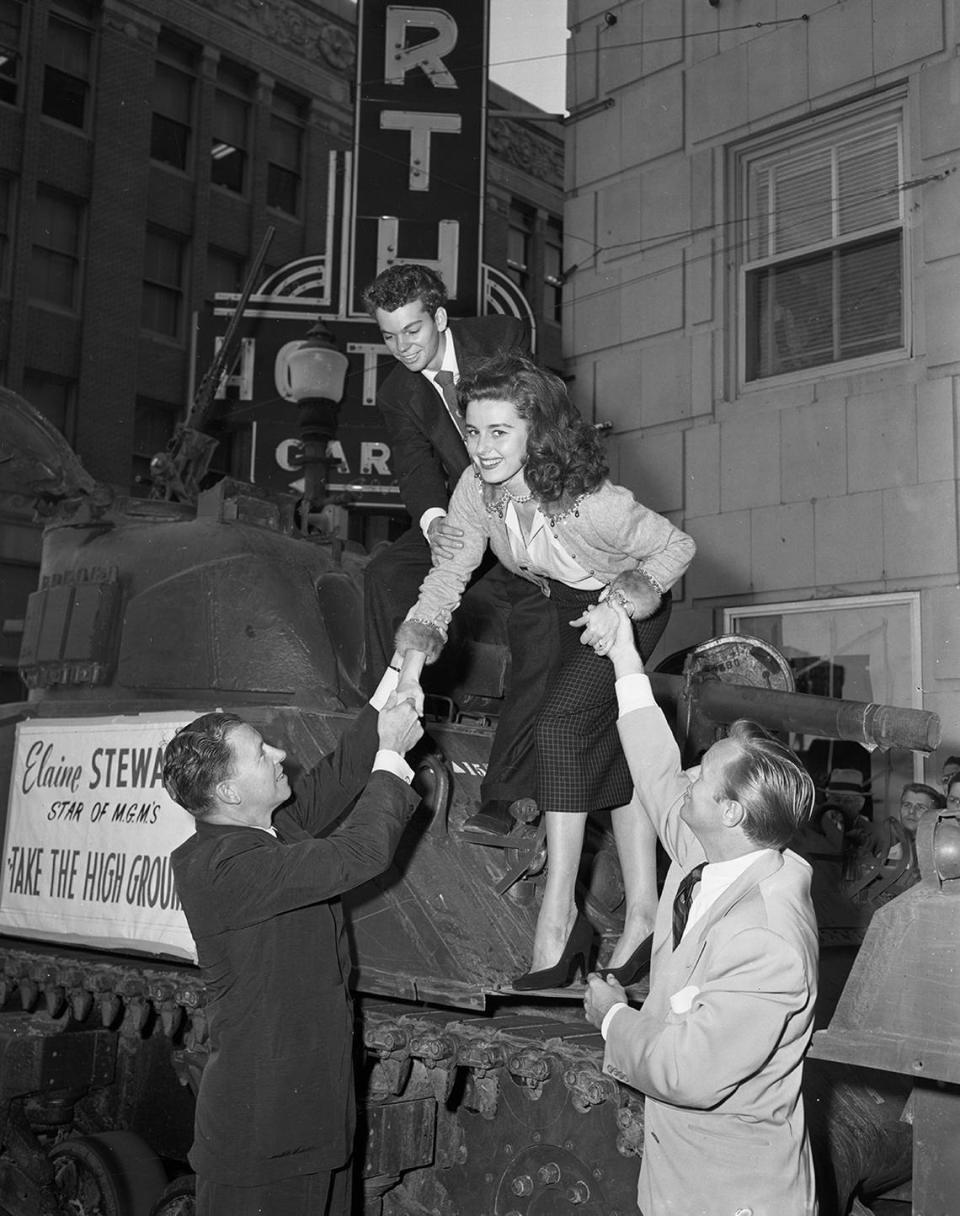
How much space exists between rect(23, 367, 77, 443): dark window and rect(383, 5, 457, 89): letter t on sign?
10010 millimetres

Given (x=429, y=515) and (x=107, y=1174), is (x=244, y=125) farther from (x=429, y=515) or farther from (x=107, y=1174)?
(x=107, y=1174)

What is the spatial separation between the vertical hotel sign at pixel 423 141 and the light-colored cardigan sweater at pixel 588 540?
25.7 ft

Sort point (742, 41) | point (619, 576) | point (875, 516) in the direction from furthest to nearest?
point (742, 41) < point (875, 516) < point (619, 576)

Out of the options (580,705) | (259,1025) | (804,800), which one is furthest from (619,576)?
(259,1025)

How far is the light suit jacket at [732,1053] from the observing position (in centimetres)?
247

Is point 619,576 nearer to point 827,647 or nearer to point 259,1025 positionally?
point 259,1025

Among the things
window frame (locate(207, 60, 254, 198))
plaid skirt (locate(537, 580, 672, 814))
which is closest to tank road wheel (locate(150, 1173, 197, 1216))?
plaid skirt (locate(537, 580, 672, 814))

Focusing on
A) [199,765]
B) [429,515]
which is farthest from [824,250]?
[199,765]

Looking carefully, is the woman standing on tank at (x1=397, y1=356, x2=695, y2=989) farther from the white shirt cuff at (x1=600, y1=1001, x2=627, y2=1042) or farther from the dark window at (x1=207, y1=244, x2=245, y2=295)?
the dark window at (x1=207, y1=244, x2=245, y2=295)

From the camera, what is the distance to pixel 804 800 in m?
2.72

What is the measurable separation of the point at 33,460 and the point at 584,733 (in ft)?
10.8

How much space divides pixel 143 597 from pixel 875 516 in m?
4.72

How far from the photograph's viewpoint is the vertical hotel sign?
37.7 feet

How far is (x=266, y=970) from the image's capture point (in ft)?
11.1
